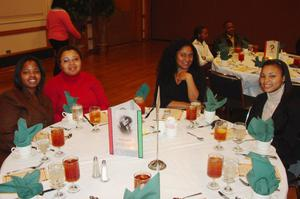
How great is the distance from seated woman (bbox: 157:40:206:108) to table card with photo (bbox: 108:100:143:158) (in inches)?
A: 49.0

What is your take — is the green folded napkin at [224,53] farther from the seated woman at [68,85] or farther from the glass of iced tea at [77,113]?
→ the glass of iced tea at [77,113]

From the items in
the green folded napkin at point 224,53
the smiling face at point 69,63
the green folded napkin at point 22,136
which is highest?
the smiling face at point 69,63

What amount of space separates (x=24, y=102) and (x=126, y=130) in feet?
3.51

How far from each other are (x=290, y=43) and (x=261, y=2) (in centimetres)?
135

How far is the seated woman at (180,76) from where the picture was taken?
10.8ft

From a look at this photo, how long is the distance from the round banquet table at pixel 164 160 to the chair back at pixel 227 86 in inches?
55.6

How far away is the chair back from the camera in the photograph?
12.7 ft

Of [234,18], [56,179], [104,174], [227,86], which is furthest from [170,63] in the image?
[234,18]

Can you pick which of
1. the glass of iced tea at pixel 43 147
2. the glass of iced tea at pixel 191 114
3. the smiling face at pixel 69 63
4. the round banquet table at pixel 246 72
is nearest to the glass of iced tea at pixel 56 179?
the glass of iced tea at pixel 43 147

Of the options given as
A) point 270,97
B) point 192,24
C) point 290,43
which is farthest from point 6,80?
point 290,43

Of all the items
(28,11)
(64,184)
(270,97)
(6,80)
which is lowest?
(6,80)

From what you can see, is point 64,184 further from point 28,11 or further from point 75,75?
point 28,11

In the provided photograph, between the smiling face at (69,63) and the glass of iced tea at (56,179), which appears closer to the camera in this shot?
the glass of iced tea at (56,179)

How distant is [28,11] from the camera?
25.2 feet
